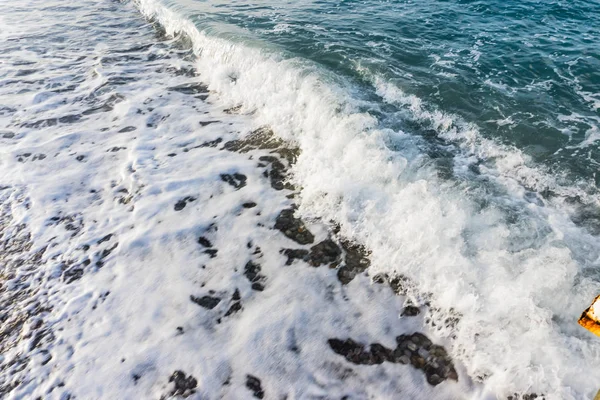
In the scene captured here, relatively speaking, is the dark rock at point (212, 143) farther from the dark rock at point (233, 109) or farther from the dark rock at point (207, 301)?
the dark rock at point (207, 301)

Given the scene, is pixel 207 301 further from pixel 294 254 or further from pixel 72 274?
pixel 72 274

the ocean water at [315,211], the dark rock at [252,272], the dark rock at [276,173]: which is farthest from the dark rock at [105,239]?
the dark rock at [276,173]

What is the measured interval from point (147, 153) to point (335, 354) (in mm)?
5981

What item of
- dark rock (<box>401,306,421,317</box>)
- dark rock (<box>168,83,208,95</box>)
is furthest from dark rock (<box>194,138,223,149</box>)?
dark rock (<box>401,306,421,317</box>)

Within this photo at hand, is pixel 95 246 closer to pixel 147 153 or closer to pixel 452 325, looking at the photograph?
pixel 147 153

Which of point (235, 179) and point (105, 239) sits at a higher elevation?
point (235, 179)

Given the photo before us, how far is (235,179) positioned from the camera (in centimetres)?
691

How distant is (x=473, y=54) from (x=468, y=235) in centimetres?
788

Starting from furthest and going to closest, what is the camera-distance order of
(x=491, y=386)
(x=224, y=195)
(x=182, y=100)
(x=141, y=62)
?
1. (x=141, y=62)
2. (x=182, y=100)
3. (x=224, y=195)
4. (x=491, y=386)

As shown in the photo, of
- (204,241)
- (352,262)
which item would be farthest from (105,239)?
(352,262)

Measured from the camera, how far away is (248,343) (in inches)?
167

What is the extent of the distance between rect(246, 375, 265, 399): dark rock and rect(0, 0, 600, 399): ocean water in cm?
9

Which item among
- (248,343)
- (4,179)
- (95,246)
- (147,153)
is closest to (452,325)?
(248,343)

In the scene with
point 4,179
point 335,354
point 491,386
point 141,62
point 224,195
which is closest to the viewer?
point 491,386
